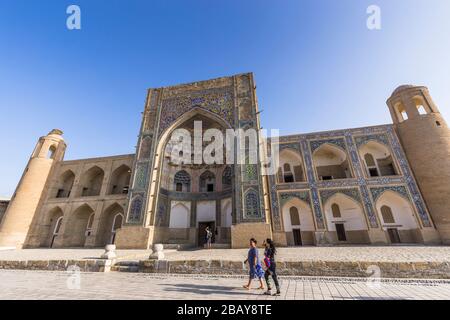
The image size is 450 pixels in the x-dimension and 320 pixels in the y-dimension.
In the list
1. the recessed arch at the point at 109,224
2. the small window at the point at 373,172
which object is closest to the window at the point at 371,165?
the small window at the point at 373,172

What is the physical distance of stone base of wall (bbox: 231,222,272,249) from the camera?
10.8m

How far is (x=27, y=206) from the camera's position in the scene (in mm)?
15750

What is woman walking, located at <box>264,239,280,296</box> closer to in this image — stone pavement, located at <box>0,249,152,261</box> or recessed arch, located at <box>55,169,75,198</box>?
stone pavement, located at <box>0,249,152,261</box>

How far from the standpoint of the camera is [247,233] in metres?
11.0

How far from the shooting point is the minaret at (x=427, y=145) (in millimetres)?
11047

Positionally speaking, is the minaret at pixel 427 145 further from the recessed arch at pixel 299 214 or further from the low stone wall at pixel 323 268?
the low stone wall at pixel 323 268

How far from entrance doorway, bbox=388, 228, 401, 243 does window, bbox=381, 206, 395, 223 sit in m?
0.54

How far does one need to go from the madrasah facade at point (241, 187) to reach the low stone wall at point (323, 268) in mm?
5556

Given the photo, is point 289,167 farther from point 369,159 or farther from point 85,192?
point 85,192

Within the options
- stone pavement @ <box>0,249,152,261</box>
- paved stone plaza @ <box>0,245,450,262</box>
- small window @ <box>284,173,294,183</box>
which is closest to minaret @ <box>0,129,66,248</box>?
stone pavement @ <box>0,249,152,261</box>

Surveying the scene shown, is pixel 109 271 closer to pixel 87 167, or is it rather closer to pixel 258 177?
pixel 258 177

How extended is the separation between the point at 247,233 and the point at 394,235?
31.0 feet

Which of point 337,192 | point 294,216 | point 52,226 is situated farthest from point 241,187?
point 52,226

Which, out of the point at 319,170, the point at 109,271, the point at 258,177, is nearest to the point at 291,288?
the point at 109,271
